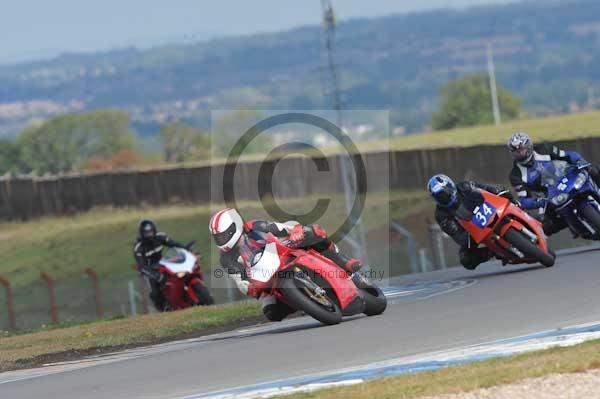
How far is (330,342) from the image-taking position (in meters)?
13.5

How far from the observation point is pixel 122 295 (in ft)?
126

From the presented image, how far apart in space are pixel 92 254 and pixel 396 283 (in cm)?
3585

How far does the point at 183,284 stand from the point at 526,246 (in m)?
7.57

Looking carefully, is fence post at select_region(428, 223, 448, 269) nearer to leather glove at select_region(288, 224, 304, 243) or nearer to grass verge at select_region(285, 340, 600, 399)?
leather glove at select_region(288, 224, 304, 243)

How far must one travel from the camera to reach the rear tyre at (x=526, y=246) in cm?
1778

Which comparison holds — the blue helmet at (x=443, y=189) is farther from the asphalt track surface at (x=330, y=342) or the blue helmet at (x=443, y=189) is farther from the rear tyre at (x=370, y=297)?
the rear tyre at (x=370, y=297)

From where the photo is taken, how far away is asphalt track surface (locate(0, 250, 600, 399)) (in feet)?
40.3

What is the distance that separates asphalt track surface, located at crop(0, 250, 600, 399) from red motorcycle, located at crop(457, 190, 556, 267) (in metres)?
0.75

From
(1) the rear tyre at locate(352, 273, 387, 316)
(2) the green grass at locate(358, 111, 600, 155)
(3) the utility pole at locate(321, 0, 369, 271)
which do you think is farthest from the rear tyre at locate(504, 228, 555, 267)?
(2) the green grass at locate(358, 111, 600, 155)

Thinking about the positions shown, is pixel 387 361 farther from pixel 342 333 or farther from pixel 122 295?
pixel 122 295

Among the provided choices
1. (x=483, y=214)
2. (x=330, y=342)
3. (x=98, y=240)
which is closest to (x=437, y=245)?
(x=483, y=214)

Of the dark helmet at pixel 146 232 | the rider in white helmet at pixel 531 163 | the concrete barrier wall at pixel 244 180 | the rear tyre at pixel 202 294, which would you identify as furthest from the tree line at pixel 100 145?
the rider in white helmet at pixel 531 163

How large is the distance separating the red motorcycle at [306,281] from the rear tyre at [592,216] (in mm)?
4949

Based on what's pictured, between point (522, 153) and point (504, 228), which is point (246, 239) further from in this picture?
point (522, 153)
